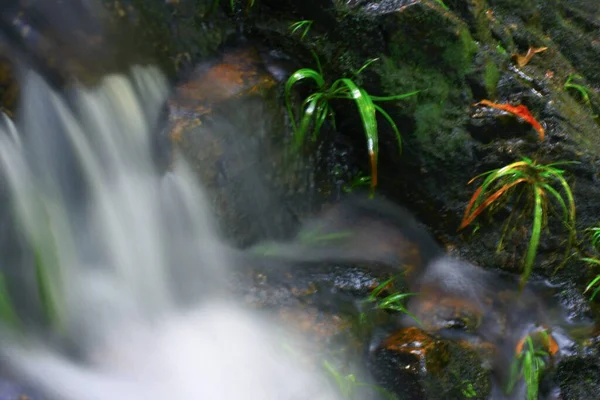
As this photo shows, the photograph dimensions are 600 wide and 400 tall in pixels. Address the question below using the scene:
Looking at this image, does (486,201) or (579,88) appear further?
(579,88)

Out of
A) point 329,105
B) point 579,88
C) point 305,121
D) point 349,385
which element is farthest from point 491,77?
point 349,385

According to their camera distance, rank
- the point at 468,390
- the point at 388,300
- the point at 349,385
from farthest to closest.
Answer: the point at 388,300 < the point at 468,390 < the point at 349,385

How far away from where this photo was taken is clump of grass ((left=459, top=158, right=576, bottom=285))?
8.75 feet

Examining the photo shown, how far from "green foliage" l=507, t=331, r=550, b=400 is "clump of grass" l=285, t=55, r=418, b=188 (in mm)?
1199

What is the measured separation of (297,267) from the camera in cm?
282

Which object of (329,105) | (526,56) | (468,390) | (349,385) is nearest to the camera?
(349,385)

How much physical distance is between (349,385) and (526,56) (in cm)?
222

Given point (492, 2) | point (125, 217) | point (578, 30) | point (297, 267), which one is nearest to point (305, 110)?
point (297, 267)

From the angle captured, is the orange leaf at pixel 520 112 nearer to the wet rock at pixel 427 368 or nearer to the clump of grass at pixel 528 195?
the clump of grass at pixel 528 195

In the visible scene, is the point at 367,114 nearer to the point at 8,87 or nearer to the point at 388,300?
the point at 388,300

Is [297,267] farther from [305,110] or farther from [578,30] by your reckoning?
[578,30]

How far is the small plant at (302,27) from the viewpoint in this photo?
115 inches

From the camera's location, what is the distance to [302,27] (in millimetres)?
2955

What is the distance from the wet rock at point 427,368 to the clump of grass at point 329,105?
3.06 feet
